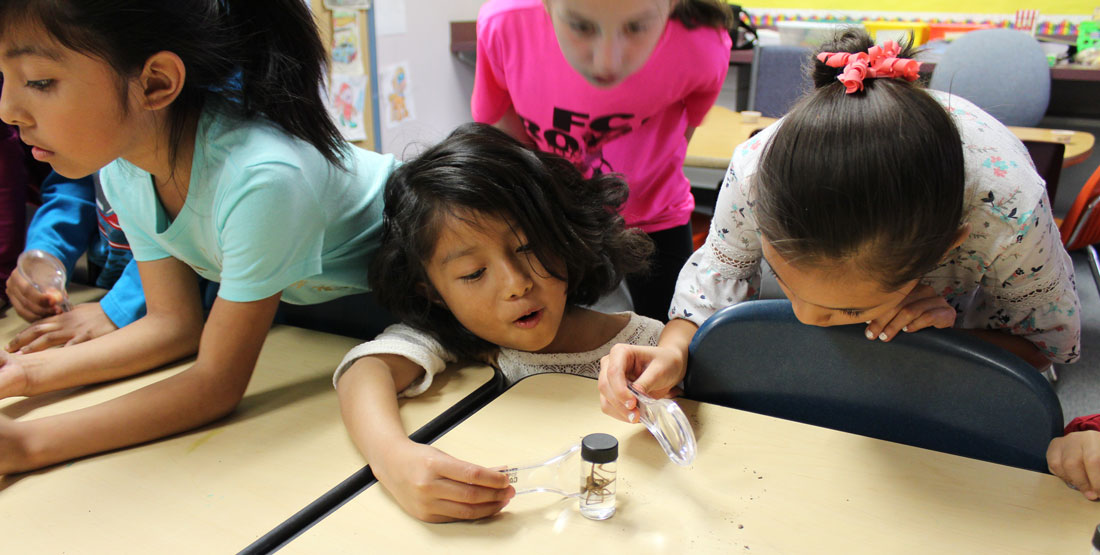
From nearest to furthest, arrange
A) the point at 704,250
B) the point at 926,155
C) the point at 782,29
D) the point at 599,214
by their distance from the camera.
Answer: the point at 926,155 → the point at 704,250 → the point at 599,214 → the point at 782,29

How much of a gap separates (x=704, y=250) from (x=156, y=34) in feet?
2.47

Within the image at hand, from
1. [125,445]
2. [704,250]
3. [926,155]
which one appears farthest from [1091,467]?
[125,445]

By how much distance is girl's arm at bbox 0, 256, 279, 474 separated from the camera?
0.85 metres

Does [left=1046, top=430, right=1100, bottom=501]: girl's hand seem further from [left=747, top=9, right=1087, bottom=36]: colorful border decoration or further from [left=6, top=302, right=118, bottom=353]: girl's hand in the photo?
[left=747, top=9, right=1087, bottom=36]: colorful border decoration

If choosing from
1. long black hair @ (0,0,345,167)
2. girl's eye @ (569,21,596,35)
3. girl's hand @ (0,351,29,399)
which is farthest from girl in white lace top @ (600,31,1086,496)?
girl's hand @ (0,351,29,399)

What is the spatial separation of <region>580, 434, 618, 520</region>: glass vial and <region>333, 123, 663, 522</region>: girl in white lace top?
271 millimetres

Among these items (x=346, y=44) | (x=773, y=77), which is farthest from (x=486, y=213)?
(x=773, y=77)

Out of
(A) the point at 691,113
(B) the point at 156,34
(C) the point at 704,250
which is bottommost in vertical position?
(C) the point at 704,250

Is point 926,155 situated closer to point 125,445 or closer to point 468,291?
point 468,291

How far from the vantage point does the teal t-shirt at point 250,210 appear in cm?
90

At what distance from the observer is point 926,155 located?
682mm

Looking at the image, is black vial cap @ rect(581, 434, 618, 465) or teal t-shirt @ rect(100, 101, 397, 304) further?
teal t-shirt @ rect(100, 101, 397, 304)

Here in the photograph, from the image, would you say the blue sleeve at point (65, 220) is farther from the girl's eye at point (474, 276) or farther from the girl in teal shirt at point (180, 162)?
the girl's eye at point (474, 276)

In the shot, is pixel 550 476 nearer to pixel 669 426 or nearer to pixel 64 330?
pixel 669 426
